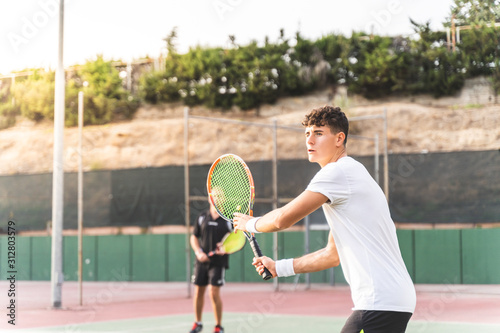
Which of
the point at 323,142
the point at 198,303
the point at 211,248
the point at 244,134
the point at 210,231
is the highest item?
the point at 244,134

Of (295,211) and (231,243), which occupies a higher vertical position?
(295,211)

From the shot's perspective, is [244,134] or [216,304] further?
[244,134]

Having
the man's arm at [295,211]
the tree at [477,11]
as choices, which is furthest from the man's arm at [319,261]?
the tree at [477,11]

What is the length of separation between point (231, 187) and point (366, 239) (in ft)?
4.12

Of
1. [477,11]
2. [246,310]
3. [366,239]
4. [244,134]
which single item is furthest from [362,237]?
[244,134]

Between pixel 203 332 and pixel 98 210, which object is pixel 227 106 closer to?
pixel 98 210

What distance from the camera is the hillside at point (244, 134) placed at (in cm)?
2680

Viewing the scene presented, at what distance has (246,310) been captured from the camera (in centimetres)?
1141

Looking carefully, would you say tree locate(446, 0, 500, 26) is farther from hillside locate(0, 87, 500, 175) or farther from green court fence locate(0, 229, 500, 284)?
green court fence locate(0, 229, 500, 284)

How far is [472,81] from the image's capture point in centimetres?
2703

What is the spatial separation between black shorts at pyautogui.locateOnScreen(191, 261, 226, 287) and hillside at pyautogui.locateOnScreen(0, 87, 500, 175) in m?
18.7

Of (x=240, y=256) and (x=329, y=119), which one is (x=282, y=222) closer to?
(x=329, y=119)

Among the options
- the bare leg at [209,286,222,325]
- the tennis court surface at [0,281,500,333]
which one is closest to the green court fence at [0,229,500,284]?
the tennis court surface at [0,281,500,333]

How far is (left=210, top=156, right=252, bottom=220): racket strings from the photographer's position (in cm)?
404
